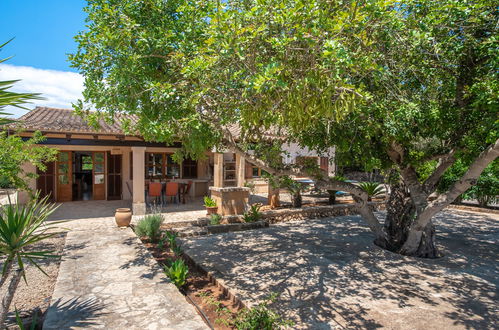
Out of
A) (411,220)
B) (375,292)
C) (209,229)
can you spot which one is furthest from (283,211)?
(375,292)

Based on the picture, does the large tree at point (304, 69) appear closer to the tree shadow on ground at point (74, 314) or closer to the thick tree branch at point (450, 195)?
the thick tree branch at point (450, 195)

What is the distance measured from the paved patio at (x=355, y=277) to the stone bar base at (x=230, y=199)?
5.59 feet

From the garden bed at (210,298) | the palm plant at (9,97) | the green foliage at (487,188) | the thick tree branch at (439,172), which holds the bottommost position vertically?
the garden bed at (210,298)

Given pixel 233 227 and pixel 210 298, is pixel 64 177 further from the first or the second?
pixel 210 298

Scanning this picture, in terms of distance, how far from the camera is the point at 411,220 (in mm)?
7461

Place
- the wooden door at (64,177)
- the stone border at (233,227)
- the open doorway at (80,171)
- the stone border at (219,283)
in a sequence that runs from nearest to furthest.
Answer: the stone border at (219,283), the stone border at (233,227), the wooden door at (64,177), the open doorway at (80,171)

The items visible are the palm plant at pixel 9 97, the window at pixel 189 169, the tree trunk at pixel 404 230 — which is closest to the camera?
the palm plant at pixel 9 97

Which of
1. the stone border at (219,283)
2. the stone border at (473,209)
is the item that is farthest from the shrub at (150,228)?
the stone border at (473,209)

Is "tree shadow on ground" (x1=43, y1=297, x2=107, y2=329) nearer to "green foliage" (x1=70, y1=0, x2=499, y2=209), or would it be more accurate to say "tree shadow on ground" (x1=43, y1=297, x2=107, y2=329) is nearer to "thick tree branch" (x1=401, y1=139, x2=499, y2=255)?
"green foliage" (x1=70, y1=0, x2=499, y2=209)

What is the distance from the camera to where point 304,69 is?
4.69 metres

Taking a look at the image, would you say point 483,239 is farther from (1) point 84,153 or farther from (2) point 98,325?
(1) point 84,153

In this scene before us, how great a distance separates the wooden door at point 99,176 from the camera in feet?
46.3

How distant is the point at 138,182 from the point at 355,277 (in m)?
8.27

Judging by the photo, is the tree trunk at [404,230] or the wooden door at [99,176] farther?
the wooden door at [99,176]
